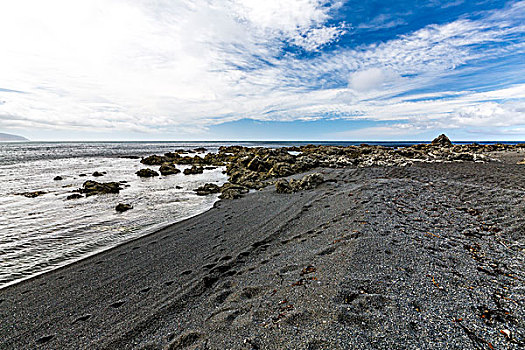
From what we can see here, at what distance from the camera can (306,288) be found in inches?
161

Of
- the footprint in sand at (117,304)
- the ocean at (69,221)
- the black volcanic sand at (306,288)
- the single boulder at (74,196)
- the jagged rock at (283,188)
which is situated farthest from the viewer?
the single boulder at (74,196)

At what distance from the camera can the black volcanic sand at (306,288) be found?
10.0ft

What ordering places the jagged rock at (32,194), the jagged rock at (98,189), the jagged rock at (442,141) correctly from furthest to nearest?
1. the jagged rock at (442,141)
2. the jagged rock at (98,189)
3. the jagged rock at (32,194)

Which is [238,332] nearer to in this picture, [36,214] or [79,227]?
[79,227]

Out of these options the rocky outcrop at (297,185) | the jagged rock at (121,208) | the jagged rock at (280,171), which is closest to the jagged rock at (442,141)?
the jagged rock at (280,171)

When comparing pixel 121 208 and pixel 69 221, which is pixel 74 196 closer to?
pixel 121 208

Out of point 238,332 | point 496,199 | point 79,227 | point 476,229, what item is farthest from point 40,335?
point 496,199

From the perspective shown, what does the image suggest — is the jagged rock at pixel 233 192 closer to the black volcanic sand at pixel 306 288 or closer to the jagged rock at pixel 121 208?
the jagged rock at pixel 121 208

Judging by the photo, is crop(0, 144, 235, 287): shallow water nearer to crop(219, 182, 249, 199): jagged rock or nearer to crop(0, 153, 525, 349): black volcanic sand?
crop(219, 182, 249, 199): jagged rock

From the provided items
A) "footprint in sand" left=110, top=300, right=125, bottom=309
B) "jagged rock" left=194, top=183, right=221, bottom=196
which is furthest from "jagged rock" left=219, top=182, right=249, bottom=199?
"footprint in sand" left=110, top=300, right=125, bottom=309

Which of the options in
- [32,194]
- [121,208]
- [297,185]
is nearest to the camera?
[121,208]

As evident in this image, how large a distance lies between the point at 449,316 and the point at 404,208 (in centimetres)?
556

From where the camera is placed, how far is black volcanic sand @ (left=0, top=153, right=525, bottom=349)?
3062 mm

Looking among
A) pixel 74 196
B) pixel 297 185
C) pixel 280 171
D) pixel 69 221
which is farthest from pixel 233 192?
pixel 74 196
